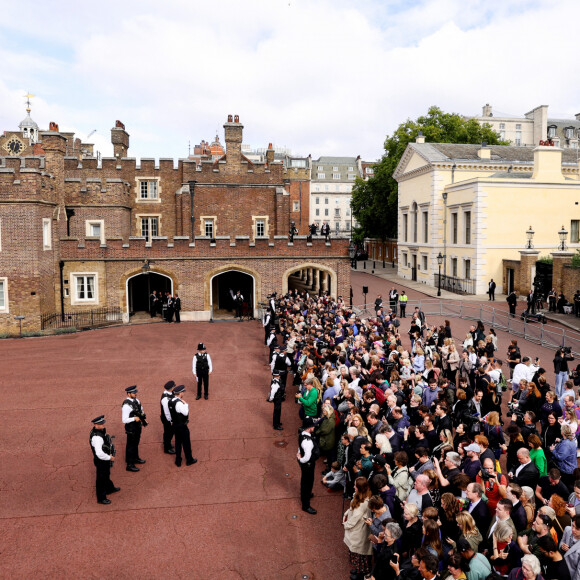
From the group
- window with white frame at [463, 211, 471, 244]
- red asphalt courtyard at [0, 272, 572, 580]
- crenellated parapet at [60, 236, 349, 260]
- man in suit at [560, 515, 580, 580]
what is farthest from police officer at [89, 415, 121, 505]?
window with white frame at [463, 211, 471, 244]

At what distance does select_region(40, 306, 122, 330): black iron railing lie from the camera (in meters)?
26.3

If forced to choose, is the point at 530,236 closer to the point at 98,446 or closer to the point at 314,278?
the point at 314,278

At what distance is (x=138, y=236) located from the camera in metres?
30.5

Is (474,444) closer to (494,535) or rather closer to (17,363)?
(494,535)

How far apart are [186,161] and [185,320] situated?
487 inches

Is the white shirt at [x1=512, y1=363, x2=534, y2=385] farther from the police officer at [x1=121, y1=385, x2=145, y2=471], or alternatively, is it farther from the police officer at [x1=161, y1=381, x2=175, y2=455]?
the police officer at [x1=121, y1=385, x2=145, y2=471]

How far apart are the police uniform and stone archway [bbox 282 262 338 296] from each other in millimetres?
21007

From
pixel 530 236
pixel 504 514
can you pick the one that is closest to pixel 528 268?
pixel 530 236

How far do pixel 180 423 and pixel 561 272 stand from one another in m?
23.3

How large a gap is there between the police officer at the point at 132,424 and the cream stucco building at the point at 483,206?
28074 millimetres

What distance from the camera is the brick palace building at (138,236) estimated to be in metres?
24.3

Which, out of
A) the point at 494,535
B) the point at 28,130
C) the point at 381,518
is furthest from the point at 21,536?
the point at 28,130

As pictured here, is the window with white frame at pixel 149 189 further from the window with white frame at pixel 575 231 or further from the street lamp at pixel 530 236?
the window with white frame at pixel 575 231

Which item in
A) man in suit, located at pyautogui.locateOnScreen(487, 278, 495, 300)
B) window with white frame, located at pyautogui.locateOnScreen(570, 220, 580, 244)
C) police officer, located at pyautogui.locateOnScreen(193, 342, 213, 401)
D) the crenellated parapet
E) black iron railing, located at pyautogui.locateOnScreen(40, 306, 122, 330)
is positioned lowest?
black iron railing, located at pyautogui.locateOnScreen(40, 306, 122, 330)
